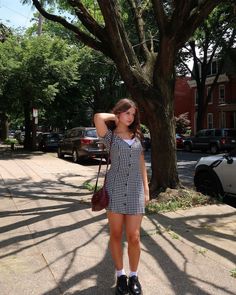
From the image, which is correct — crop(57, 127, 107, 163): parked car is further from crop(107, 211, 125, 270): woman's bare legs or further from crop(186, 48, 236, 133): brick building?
crop(186, 48, 236, 133): brick building

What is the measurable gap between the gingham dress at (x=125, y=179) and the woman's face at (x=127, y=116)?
17 centimetres

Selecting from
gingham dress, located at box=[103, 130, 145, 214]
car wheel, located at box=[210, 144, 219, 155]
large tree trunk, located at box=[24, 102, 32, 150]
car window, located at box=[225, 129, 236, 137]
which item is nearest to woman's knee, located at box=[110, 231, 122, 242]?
gingham dress, located at box=[103, 130, 145, 214]

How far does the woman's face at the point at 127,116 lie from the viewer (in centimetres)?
448

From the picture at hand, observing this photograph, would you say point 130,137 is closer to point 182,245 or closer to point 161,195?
point 182,245

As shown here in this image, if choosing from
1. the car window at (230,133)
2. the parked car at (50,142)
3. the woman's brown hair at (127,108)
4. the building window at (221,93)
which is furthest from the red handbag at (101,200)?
the building window at (221,93)

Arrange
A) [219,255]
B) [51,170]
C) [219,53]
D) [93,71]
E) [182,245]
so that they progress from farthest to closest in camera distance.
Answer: [93,71]
[219,53]
[51,170]
[182,245]
[219,255]

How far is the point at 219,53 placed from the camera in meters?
35.3

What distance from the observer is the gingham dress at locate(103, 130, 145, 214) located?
4.40 meters

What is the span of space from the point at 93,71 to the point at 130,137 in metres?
40.4

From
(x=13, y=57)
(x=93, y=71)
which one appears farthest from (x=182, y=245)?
(x=93, y=71)

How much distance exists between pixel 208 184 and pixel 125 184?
230 inches

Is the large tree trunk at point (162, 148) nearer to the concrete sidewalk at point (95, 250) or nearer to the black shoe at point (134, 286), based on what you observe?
the concrete sidewalk at point (95, 250)

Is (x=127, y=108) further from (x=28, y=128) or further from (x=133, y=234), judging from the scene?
(x=28, y=128)

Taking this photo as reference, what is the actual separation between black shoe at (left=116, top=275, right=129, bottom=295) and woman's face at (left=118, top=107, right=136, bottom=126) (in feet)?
4.83
